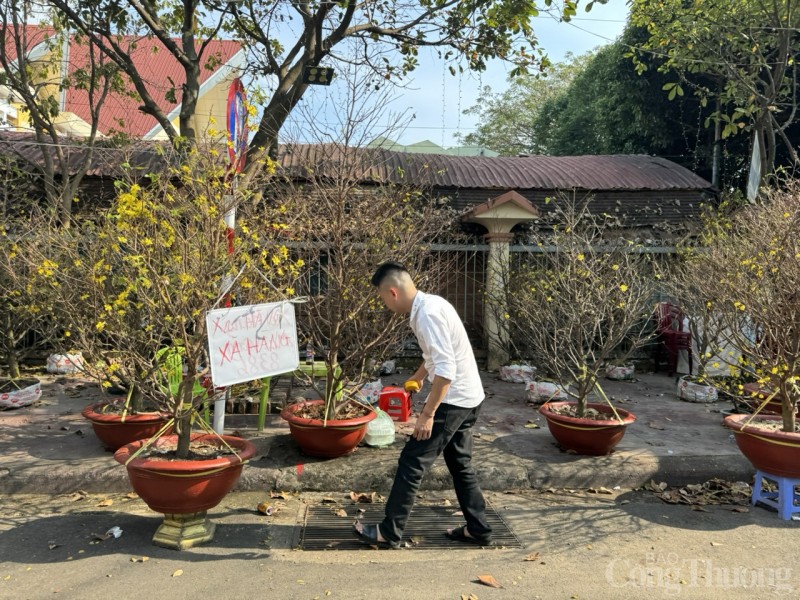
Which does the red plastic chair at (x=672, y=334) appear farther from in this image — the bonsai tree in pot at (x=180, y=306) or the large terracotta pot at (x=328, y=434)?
the bonsai tree in pot at (x=180, y=306)

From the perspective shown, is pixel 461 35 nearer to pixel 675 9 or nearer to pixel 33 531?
pixel 675 9

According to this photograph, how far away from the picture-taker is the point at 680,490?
4844mm

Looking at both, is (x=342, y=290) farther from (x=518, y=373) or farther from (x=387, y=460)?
(x=518, y=373)

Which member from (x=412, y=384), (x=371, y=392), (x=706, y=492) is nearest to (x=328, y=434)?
(x=412, y=384)

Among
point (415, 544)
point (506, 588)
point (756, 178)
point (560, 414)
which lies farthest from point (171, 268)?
point (756, 178)

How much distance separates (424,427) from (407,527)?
3.41ft

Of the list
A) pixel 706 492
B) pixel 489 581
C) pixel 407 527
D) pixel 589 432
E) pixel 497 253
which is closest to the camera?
pixel 489 581

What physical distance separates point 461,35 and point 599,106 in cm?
908

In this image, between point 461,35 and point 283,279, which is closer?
point 283,279

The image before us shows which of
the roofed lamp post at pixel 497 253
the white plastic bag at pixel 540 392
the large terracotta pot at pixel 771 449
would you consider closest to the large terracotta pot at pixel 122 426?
the white plastic bag at pixel 540 392

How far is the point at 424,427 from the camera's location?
11.4ft

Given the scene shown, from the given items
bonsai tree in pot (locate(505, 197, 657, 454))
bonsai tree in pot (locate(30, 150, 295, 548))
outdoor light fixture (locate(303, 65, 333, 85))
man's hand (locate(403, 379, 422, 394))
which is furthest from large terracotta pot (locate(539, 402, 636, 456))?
outdoor light fixture (locate(303, 65, 333, 85))

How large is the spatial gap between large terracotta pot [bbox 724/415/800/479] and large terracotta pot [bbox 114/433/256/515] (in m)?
3.74

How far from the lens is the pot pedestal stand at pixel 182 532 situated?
3.62m
